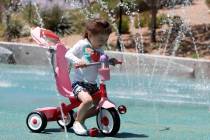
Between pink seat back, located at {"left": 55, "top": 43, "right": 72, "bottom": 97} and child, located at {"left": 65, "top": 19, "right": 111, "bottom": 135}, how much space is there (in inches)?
4.0

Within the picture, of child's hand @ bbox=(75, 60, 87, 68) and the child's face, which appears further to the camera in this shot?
the child's face

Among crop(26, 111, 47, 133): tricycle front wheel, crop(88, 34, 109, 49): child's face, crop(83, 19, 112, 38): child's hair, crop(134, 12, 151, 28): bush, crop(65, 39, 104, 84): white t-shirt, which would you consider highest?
crop(83, 19, 112, 38): child's hair

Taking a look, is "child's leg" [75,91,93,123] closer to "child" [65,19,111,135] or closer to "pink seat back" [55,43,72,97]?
"child" [65,19,111,135]

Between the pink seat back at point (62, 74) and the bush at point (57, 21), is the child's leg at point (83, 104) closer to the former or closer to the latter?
the pink seat back at point (62, 74)

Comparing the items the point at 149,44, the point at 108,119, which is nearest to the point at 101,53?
the point at 108,119

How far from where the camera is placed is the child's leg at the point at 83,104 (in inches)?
221

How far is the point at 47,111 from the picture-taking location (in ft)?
19.3

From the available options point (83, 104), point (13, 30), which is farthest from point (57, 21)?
point (83, 104)

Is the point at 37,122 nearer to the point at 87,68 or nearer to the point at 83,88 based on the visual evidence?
the point at 83,88

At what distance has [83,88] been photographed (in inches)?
224

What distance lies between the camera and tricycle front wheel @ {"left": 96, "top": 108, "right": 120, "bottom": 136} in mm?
5543

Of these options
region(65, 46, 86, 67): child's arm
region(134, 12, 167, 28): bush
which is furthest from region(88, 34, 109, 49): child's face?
region(134, 12, 167, 28): bush

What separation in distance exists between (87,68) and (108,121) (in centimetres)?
50

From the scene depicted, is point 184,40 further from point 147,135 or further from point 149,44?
point 147,135
